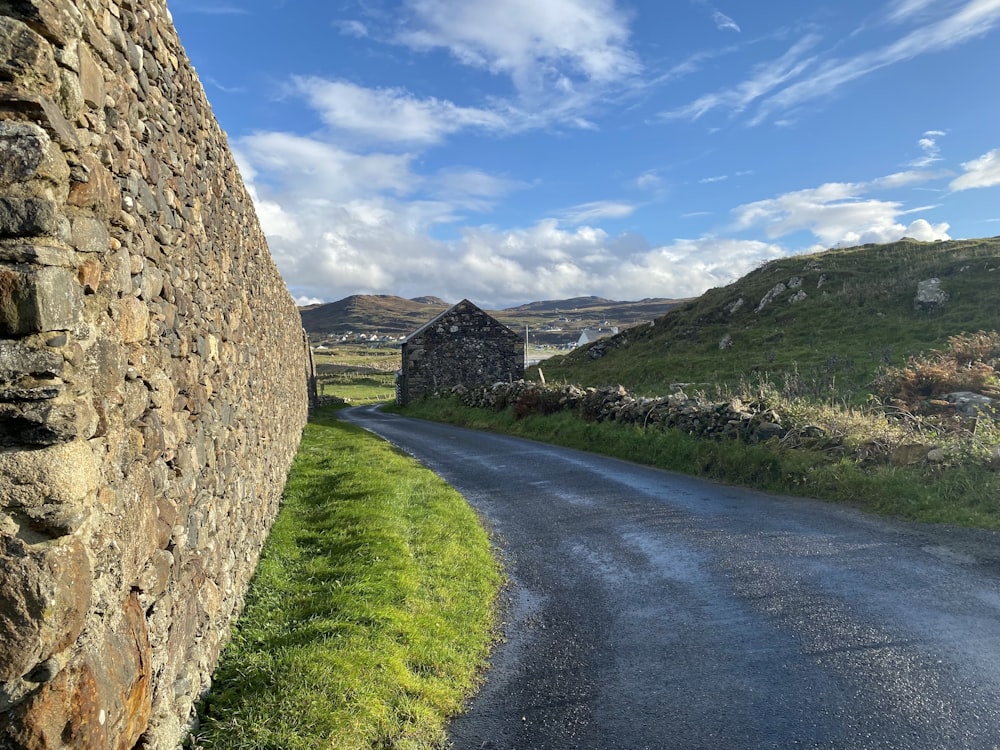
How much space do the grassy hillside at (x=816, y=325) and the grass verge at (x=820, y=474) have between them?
20.0ft

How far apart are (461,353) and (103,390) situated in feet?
105

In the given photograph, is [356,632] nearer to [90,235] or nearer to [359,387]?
[90,235]

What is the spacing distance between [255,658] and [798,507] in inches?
316

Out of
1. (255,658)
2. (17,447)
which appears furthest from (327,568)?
(17,447)

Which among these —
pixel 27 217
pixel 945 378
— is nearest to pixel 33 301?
pixel 27 217

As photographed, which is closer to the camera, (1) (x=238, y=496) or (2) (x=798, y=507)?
(1) (x=238, y=496)

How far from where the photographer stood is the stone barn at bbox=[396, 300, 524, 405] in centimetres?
3484

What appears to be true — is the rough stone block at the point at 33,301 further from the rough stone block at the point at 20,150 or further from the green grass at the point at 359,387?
the green grass at the point at 359,387

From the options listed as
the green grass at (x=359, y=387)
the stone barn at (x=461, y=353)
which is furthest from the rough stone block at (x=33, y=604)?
the green grass at (x=359, y=387)

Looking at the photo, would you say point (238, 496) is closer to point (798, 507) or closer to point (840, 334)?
point (798, 507)

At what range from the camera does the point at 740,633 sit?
5543 millimetres

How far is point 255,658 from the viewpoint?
468cm

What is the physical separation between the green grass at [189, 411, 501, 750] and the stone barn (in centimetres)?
2522

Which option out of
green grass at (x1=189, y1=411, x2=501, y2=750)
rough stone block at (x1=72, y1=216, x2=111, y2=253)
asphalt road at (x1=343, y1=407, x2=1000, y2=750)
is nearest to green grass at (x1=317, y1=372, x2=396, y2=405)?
green grass at (x1=189, y1=411, x2=501, y2=750)
